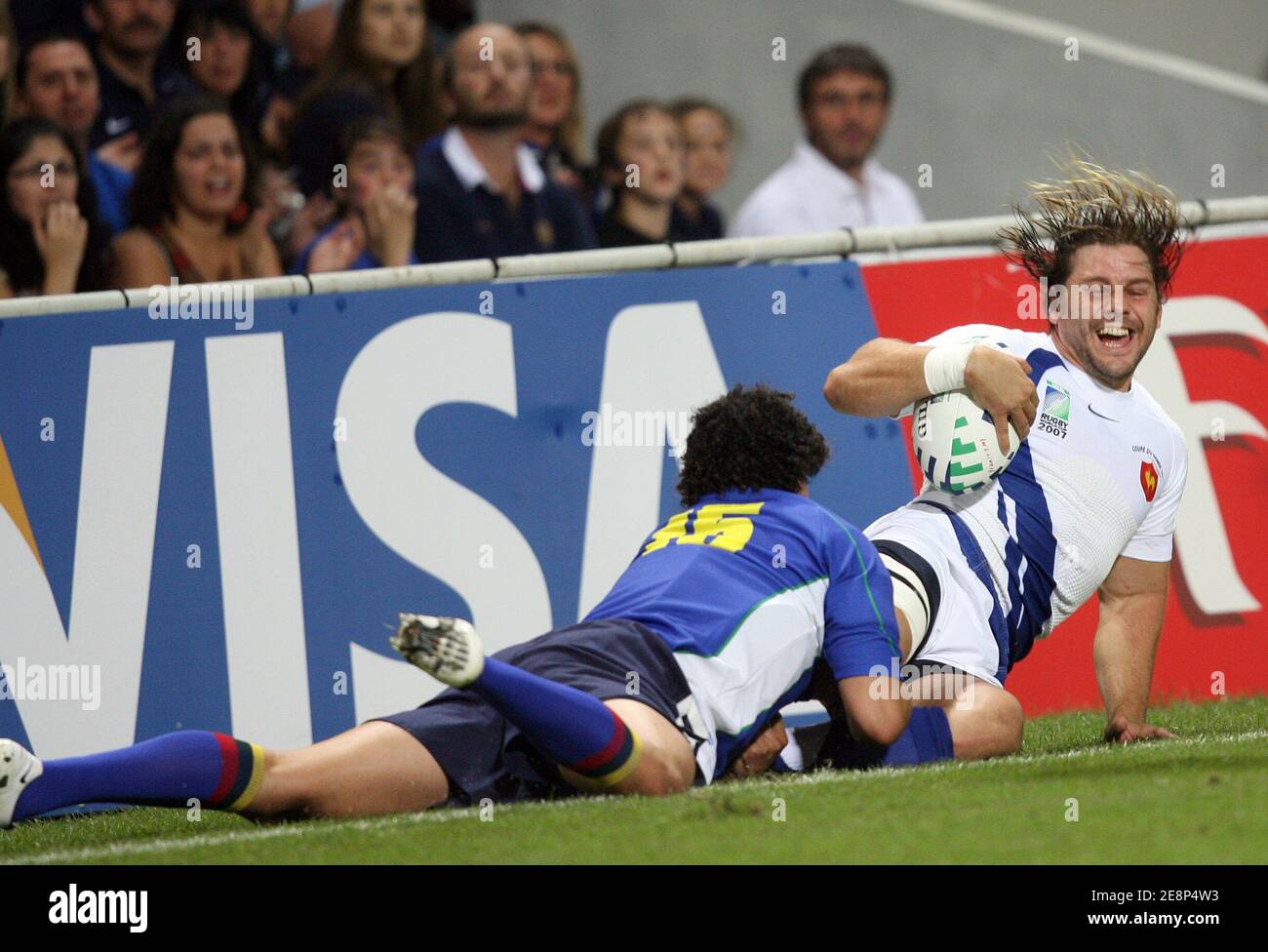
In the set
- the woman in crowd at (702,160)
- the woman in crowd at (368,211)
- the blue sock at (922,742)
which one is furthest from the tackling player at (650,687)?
the woman in crowd at (702,160)

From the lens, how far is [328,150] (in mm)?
8922

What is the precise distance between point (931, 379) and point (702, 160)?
18.1 feet

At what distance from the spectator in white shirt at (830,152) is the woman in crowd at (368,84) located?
72.2 inches

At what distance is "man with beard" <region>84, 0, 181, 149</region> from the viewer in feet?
28.8

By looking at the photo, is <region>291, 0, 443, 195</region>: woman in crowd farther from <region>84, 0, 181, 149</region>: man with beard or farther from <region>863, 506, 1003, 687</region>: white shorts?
<region>863, 506, 1003, 687</region>: white shorts

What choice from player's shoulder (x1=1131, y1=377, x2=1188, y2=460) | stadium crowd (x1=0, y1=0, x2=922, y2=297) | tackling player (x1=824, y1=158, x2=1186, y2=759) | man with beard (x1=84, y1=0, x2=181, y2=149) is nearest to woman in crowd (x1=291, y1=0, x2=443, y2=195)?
stadium crowd (x1=0, y1=0, x2=922, y2=297)

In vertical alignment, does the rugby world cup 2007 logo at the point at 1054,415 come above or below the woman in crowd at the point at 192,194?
below

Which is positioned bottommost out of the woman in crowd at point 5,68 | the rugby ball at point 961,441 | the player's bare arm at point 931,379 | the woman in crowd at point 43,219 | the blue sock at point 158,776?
the blue sock at point 158,776

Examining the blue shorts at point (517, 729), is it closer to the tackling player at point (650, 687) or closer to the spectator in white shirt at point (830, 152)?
the tackling player at point (650, 687)

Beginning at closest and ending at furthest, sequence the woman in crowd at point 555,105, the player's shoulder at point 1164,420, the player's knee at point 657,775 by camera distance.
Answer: the player's knee at point 657,775 < the player's shoulder at point 1164,420 < the woman in crowd at point 555,105

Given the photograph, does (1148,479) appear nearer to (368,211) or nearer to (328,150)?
(368,211)

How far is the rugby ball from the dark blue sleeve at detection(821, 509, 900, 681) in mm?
499

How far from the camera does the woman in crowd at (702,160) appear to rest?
10305mm

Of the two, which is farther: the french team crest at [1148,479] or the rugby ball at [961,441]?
the french team crest at [1148,479]
